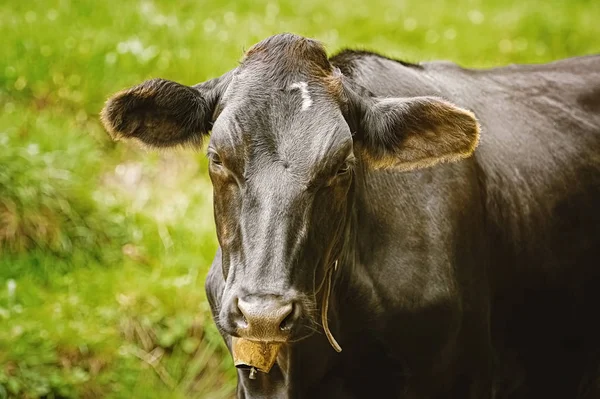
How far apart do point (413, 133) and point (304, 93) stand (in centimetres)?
53

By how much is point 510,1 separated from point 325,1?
2.68 m

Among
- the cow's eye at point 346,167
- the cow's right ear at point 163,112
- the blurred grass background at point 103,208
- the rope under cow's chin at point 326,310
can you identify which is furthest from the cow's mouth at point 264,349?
the blurred grass background at point 103,208

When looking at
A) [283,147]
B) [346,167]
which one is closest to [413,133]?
[346,167]

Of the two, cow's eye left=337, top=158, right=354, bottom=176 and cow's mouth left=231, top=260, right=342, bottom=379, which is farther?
cow's mouth left=231, top=260, right=342, bottom=379

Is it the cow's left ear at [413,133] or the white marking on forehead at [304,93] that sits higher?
the white marking on forehead at [304,93]

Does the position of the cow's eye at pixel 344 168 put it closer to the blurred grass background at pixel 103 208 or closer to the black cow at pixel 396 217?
the black cow at pixel 396 217

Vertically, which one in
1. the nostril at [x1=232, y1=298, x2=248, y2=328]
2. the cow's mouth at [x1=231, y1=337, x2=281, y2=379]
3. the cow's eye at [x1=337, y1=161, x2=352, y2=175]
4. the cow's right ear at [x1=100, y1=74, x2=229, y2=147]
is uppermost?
the cow's right ear at [x1=100, y1=74, x2=229, y2=147]

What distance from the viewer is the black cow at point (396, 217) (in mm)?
3381

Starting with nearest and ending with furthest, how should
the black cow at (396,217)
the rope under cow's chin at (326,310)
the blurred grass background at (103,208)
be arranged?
the black cow at (396,217) < the rope under cow's chin at (326,310) < the blurred grass background at (103,208)

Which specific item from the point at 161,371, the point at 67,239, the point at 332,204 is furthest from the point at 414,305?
the point at 67,239

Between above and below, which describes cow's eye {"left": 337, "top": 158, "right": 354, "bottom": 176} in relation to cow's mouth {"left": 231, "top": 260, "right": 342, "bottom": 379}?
above

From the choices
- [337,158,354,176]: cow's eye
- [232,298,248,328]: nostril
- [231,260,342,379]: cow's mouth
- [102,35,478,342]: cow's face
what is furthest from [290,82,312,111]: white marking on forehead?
[232,298,248,328]: nostril

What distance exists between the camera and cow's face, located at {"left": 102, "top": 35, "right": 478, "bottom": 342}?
3.26 m

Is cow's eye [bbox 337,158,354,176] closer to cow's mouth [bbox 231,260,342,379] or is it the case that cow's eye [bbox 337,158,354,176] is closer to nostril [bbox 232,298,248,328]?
cow's mouth [bbox 231,260,342,379]
